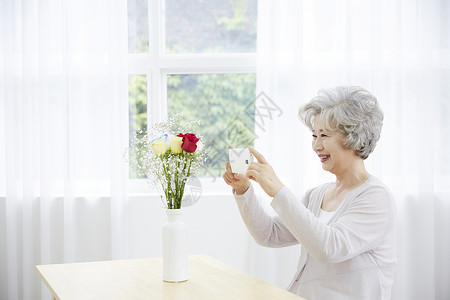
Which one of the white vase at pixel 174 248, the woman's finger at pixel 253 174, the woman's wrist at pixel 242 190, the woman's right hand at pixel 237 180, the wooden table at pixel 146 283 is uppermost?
the woman's finger at pixel 253 174

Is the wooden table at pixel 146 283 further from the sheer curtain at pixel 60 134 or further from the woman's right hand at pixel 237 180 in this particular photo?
the sheer curtain at pixel 60 134

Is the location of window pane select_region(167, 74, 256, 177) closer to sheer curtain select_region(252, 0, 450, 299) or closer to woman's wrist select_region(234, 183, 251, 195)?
sheer curtain select_region(252, 0, 450, 299)

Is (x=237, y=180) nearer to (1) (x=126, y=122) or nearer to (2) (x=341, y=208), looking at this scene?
(2) (x=341, y=208)

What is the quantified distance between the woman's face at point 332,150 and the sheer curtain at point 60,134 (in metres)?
1.51

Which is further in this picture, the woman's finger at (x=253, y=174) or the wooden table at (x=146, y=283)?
the woman's finger at (x=253, y=174)

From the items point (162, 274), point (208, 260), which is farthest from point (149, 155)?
point (208, 260)

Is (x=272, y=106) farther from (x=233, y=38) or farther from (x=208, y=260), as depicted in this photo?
(x=208, y=260)

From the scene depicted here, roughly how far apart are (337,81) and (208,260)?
5.02 ft

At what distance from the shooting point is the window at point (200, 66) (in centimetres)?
339

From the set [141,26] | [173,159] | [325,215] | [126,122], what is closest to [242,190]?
[325,215]

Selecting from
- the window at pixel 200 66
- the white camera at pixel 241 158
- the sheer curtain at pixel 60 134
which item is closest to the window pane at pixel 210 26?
the window at pixel 200 66

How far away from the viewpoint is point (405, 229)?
3236mm

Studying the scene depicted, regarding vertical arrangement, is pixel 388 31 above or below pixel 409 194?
above

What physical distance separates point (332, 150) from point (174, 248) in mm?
684
